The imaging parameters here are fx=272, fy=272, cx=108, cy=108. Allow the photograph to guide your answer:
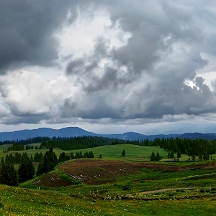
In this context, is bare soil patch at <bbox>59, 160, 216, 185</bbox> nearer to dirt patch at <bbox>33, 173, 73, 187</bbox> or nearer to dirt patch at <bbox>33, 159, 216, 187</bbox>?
dirt patch at <bbox>33, 159, 216, 187</bbox>

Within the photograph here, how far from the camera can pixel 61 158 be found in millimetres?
176875

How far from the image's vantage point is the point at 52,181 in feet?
319

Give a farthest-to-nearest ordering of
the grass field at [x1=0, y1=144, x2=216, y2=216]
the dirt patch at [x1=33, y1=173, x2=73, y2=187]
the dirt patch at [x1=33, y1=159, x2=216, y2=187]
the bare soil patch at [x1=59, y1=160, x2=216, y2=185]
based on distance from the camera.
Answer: the bare soil patch at [x1=59, y1=160, x2=216, y2=185] → the dirt patch at [x1=33, y1=159, x2=216, y2=187] → the dirt patch at [x1=33, y1=173, x2=73, y2=187] → the grass field at [x1=0, y1=144, x2=216, y2=216]

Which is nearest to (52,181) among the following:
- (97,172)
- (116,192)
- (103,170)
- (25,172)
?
(97,172)

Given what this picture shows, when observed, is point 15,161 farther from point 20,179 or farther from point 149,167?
point 149,167

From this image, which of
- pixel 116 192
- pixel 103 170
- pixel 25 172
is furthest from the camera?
pixel 25 172

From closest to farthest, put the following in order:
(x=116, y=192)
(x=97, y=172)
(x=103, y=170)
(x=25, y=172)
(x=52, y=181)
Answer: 1. (x=116, y=192)
2. (x=52, y=181)
3. (x=97, y=172)
4. (x=103, y=170)
5. (x=25, y=172)

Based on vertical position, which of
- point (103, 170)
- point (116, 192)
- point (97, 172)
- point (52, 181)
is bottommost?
point (52, 181)

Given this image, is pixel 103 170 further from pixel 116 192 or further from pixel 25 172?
pixel 116 192

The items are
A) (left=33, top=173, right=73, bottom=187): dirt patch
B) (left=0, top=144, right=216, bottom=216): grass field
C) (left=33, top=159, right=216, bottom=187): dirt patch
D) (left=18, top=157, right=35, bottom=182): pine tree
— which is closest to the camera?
(left=0, top=144, right=216, bottom=216): grass field

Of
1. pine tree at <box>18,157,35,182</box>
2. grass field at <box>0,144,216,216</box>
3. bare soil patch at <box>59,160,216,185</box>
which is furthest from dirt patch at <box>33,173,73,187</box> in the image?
pine tree at <box>18,157,35,182</box>

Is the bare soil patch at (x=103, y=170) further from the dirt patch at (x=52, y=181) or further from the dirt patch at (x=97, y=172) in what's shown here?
the dirt patch at (x=52, y=181)

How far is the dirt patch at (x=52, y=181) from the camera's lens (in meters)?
94.1

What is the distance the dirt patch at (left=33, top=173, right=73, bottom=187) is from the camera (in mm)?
94137
